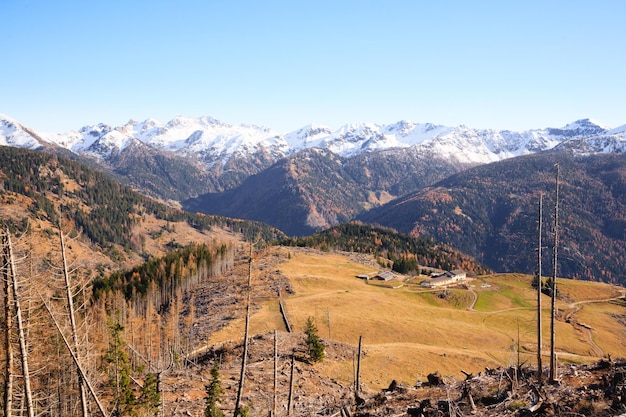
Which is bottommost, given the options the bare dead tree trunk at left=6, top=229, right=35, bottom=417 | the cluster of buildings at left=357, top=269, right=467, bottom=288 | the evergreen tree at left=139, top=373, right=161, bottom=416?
the cluster of buildings at left=357, top=269, right=467, bottom=288

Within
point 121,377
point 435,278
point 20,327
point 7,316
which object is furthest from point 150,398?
point 435,278

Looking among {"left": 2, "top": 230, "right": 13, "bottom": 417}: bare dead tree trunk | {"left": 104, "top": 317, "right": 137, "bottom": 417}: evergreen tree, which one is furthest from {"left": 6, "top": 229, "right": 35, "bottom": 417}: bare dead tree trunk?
{"left": 104, "top": 317, "right": 137, "bottom": 417}: evergreen tree

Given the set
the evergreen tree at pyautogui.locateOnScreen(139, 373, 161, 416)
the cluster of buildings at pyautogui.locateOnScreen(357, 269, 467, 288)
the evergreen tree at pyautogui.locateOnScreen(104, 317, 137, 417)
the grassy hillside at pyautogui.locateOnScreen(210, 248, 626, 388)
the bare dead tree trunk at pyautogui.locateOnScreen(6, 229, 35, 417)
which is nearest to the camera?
the bare dead tree trunk at pyautogui.locateOnScreen(6, 229, 35, 417)

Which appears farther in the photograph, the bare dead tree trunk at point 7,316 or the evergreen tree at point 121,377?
the evergreen tree at point 121,377

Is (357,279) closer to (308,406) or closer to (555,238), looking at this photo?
(308,406)

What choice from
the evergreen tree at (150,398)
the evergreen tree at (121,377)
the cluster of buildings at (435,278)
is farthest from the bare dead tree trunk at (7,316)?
the cluster of buildings at (435,278)

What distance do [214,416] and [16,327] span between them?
18.2 metres

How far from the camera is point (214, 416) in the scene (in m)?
33.9

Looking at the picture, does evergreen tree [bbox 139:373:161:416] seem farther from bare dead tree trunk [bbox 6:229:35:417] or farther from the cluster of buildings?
the cluster of buildings

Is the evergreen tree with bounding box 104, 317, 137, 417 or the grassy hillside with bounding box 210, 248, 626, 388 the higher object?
the evergreen tree with bounding box 104, 317, 137, 417

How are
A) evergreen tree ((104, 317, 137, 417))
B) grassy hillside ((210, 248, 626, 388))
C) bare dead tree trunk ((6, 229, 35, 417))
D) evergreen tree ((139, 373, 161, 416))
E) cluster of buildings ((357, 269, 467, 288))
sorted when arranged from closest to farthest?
bare dead tree trunk ((6, 229, 35, 417)), evergreen tree ((139, 373, 161, 416)), evergreen tree ((104, 317, 137, 417)), grassy hillside ((210, 248, 626, 388)), cluster of buildings ((357, 269, 467, 288))

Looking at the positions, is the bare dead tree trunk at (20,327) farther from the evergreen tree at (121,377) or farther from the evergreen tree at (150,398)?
the evergreen tree at (121,377)

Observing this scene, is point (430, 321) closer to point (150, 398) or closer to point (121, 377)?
point (121, 377)

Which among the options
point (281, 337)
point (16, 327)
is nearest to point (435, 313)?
point (281, 337)
